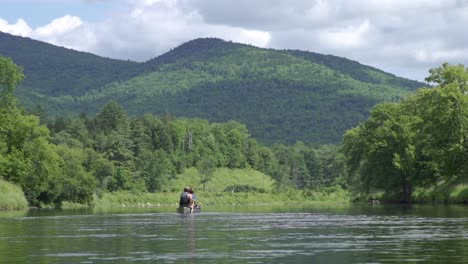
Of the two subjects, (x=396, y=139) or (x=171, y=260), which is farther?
(x=396, y=139)

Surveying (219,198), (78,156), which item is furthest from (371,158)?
(219,198)

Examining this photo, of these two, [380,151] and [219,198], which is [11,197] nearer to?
[380,151]

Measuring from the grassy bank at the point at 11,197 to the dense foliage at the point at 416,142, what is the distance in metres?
40.3

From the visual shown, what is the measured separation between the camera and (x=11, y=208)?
8431cm

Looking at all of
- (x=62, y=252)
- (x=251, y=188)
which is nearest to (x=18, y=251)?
(x=62, y=252)

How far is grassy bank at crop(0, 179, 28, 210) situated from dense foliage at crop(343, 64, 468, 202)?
4033cm

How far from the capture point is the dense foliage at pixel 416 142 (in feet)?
289

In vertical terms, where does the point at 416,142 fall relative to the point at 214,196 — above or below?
above

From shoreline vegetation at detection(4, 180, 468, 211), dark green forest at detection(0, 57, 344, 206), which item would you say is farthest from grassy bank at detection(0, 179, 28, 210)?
dark green forest at detection(0, 57, 344, 206)

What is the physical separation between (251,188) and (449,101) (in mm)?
101901

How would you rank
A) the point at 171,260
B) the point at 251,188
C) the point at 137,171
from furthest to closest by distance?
the point at 251,188, the point at 137,171, the point at 171,260

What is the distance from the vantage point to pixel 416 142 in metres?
97.8

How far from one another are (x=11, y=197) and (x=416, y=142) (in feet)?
142

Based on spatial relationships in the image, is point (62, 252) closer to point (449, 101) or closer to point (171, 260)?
point (171, 260)
